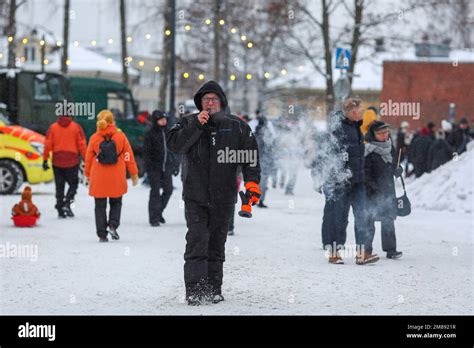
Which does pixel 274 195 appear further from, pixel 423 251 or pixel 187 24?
pixel 187 24

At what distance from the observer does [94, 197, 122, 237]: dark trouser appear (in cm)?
1338

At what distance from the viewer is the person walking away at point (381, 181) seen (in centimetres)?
1188

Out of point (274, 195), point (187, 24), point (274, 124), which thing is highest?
point (187, 24)

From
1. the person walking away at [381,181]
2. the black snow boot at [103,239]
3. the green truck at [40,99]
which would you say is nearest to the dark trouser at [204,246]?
the person walking away at [381,181]

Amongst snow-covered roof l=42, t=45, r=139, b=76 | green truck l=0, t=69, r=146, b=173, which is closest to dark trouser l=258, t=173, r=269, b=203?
green truck l=0, t=69, r=146, b=173

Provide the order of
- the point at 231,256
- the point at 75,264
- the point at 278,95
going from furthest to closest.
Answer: the point at 278,95 → the point at 231,256 → the point at 75,264

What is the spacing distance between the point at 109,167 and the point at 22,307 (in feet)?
17.0

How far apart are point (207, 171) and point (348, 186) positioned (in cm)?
332

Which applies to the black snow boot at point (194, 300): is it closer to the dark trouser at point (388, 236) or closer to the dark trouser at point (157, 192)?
the dark trouser at point (388, 236)

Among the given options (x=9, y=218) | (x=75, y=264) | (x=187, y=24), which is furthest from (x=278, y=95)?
(x=75, y=264)

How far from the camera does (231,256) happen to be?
12.0m

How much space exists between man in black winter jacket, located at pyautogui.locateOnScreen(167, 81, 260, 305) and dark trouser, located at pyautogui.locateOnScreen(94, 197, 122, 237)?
484 cm

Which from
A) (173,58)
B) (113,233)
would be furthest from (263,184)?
(173,58)

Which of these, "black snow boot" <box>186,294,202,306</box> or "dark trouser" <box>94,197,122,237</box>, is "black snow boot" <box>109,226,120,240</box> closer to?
"dark trouser" <box>94,197,122,237</box>
